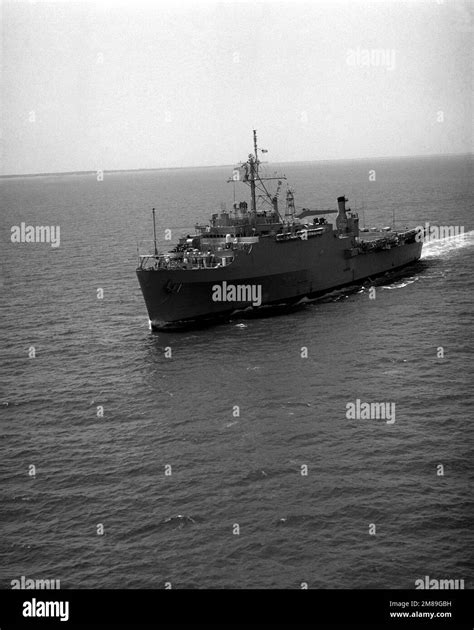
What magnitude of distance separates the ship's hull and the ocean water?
2420 millimetres

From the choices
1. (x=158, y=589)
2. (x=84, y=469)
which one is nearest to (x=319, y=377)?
(x=84, y=469)

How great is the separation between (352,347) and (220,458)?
17590 mm

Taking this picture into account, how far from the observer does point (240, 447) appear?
107ft

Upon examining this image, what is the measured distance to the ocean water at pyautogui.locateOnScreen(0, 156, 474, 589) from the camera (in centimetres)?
2459

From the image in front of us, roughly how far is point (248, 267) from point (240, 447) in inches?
1020

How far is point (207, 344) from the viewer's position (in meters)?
49.4
